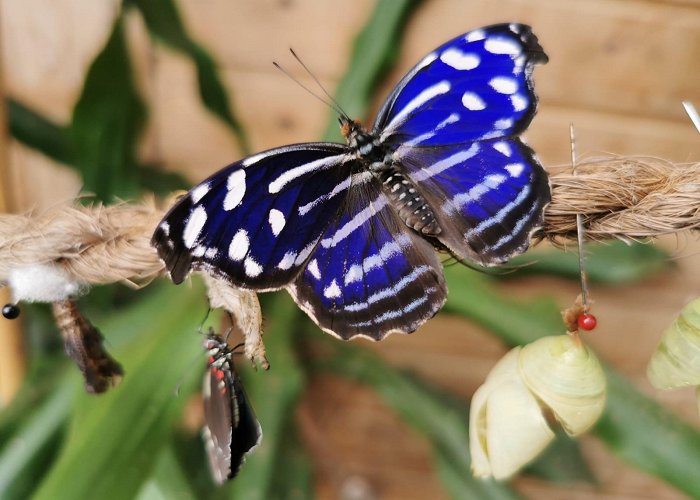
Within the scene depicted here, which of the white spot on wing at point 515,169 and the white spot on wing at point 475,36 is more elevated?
the white spot on wing at point 475,36

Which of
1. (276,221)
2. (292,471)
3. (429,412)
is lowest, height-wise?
(292,471)

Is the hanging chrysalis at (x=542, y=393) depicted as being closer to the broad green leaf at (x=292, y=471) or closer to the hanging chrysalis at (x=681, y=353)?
the hanging chrysalis at (x=681, y=353)

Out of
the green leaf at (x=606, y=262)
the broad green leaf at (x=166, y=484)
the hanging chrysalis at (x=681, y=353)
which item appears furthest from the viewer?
the green leaf at (x=606, y=262)

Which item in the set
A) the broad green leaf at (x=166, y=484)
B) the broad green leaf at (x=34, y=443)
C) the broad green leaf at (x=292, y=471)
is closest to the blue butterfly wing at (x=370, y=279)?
the broad green leaf at (x=166, y=484)

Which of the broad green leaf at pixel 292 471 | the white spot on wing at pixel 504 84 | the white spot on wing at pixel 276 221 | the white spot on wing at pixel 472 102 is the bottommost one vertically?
the broad green leaf at pixel 292 471

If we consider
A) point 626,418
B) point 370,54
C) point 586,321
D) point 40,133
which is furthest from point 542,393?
point 40,133

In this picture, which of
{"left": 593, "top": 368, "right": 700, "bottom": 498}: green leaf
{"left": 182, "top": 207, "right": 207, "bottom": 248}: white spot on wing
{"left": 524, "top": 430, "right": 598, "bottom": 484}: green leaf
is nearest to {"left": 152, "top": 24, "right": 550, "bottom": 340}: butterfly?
{"left": 182, "top": 207, "right": 207, "bottom": 248}: white spot on wing

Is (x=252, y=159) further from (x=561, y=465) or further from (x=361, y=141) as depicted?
(x=561, y=465)

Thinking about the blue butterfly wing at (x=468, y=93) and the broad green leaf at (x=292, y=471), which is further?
the broad green leaf at (x=292, y=471)

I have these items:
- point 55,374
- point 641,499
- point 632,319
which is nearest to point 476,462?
point 55,374
